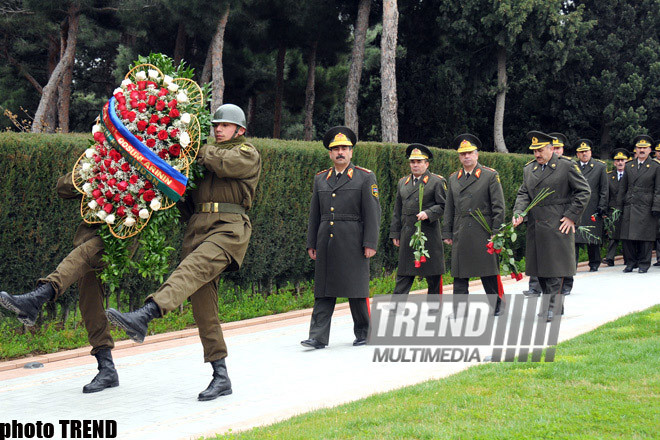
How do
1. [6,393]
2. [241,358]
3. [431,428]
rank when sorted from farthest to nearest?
[241,358], [6,393], [431,428]

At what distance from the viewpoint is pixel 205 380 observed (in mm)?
7250

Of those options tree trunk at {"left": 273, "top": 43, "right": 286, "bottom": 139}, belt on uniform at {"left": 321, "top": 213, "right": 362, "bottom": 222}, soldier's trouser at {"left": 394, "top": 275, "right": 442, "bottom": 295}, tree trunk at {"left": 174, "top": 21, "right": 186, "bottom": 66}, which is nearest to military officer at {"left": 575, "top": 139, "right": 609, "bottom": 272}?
soldier's trouser at {"left": 394, "top": 275, "right": 442, "bottom": 295}

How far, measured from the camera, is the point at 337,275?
875 cm

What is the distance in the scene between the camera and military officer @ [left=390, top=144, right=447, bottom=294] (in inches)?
416

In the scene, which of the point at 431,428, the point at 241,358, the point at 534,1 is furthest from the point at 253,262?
the point at 534,1

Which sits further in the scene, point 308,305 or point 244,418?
point 308,305

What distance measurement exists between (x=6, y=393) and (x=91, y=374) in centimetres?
92

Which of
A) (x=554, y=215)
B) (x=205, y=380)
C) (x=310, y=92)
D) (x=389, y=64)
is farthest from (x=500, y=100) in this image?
(x=205, y=380)

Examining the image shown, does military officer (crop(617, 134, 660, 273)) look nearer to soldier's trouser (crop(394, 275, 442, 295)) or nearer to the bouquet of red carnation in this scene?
the bouquet of red carnation

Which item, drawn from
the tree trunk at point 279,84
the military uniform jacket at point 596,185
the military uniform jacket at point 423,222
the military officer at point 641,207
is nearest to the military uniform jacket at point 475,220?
the military uniform jacket at point 423,222

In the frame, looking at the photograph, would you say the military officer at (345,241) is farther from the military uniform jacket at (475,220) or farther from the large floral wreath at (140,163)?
the large floral wreath at (140,163)

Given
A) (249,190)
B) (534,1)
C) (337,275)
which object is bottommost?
(337,275)

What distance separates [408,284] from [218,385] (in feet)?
15.0

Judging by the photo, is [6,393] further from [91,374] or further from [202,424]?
[202,424]
